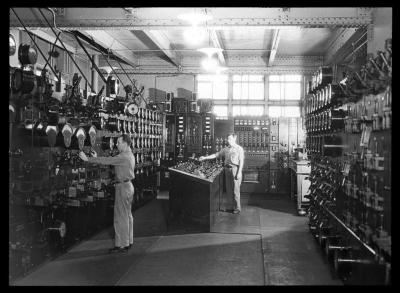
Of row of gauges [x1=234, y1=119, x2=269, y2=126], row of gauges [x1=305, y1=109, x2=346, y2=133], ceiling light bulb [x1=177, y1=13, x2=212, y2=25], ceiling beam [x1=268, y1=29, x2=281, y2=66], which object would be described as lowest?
row of gauges [x1=305, y1=109, x2=346, y2=133]

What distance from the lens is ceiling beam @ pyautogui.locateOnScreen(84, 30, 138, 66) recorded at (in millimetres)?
10745

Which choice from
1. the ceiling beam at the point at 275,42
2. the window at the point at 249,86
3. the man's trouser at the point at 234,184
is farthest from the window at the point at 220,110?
the man's trouser at the point at 234,184

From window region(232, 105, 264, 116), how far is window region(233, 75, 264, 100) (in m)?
0.34

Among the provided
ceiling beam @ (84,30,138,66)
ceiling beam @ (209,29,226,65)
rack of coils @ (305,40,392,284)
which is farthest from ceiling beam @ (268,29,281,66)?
ceiling beam @ (84,30,138,66)

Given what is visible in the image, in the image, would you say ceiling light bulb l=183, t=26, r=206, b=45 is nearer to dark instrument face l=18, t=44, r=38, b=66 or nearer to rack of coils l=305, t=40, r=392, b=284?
rack of coils l=305, t=40, r=392, b=284

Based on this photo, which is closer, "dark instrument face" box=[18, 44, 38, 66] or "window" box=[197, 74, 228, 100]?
"dark instrument face" box=[18, 44, 38, 66]

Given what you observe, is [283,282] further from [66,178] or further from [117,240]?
[66,178]

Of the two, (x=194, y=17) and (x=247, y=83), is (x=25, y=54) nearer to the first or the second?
(x=194, y=17)

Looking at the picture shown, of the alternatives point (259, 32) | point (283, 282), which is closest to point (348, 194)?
point (283, 282)

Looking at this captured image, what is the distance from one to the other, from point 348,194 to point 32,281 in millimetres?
4356

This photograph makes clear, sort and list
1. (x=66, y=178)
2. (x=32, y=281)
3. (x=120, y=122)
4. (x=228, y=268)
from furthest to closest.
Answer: (x=120, y=122), (x=66, y=178), (x=228, y=268), (x=32, y=281)

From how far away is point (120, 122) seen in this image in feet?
31.5

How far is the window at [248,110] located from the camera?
15.3 meters

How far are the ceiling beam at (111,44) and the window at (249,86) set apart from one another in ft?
12.6
